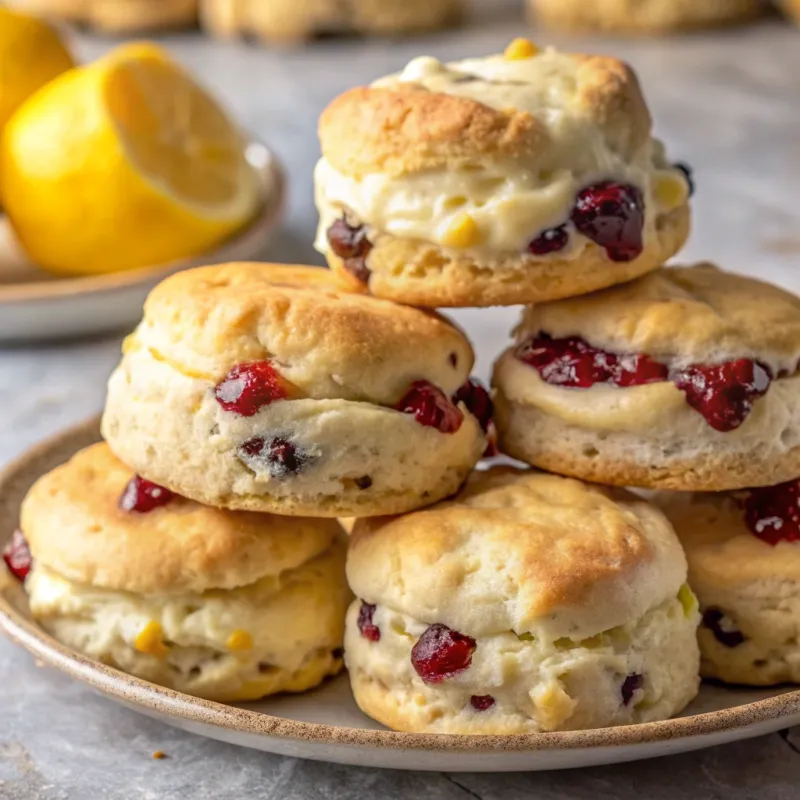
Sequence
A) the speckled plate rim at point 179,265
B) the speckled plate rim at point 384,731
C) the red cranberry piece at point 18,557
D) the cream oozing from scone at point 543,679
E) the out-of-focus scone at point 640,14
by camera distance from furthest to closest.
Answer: the out-of-focus scone at point 640,14
the speckled plate rim at point 179,265
the red cranberry piece at point 18,557
the cream oozing from scone at point 543,679
the speckled plate rim at point 384,731

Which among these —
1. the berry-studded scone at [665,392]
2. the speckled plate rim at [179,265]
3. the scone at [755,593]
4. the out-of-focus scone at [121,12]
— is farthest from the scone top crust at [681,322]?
the out-of-focus scone at [121,12]

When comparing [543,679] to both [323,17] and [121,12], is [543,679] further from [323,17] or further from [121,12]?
[121,12]

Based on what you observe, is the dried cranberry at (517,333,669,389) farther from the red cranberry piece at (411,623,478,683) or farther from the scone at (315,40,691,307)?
the red cranberry piece at (411,623,478,683)

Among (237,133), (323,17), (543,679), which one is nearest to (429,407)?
(543,679)

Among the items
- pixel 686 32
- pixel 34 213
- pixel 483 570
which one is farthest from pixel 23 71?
pixel 686 32

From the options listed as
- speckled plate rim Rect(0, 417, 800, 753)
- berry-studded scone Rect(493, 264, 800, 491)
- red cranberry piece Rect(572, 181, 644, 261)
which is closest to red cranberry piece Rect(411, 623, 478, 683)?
speckled plate rim Rect(0, 417, 800, 753)

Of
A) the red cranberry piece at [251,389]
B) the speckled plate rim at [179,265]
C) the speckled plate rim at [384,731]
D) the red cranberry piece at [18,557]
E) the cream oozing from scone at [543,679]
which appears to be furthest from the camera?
the speckled plate rim at [179,265]

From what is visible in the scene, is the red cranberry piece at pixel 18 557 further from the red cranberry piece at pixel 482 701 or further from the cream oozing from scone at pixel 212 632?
the red cranberry piece at pixel 482 701
